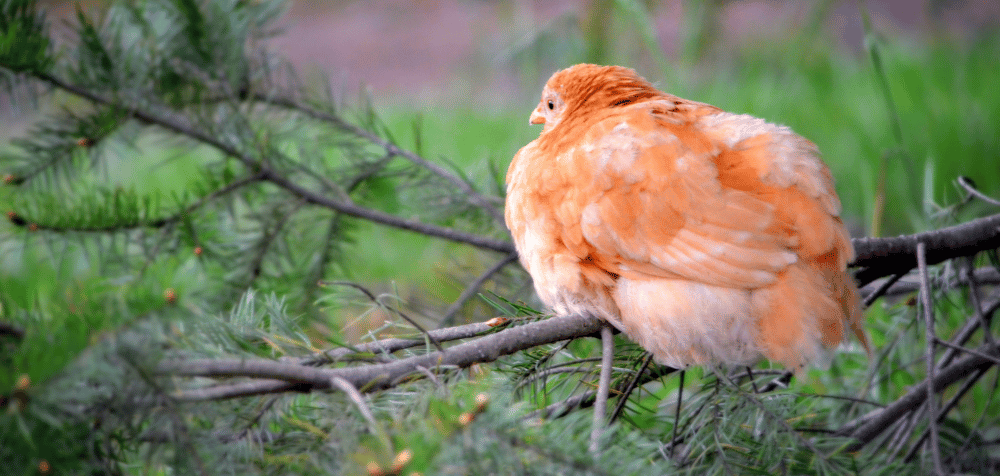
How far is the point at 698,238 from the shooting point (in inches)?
44.1

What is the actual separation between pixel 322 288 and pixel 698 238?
0.99 meters

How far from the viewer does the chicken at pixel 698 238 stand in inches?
42.5

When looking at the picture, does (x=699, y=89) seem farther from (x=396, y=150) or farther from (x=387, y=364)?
(x=387, y=364)

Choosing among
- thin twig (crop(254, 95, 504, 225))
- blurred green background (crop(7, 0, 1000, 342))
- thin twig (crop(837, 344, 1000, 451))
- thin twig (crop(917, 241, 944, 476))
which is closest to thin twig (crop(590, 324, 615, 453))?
thin twig (crop(917, 241, 944, 476))

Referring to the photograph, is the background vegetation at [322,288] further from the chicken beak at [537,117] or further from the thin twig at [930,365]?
the chicken beak at [537,117]

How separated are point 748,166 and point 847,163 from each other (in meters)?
2.56

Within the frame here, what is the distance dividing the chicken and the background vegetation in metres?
0.09

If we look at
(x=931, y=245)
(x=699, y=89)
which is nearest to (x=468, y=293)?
(x=931, y=245)

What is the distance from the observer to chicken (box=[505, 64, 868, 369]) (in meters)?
1.08

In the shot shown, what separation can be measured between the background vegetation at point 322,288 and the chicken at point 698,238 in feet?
0.30

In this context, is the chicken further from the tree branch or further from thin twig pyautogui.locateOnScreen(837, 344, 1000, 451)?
thin twig pyautogui.locateOnScreen(837, 344, 1000, 451)

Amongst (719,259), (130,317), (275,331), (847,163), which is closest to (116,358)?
(130,317)

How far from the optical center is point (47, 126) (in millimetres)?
1487

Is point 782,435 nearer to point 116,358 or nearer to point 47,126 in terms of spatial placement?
point 116,358
